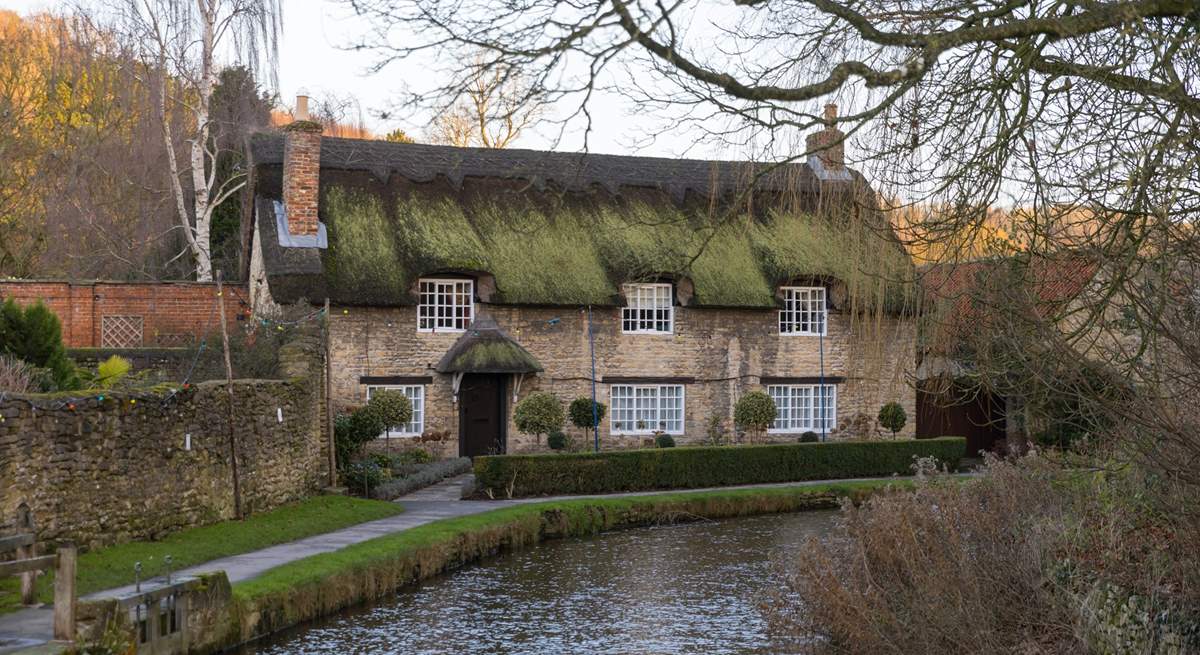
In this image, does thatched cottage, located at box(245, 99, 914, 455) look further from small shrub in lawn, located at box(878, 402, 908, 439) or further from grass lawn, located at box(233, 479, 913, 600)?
grass lawn, located at box(233, 479, 913, 600)

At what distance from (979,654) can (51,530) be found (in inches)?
363

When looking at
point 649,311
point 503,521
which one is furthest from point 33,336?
point 649,311

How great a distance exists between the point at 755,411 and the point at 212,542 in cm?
1444

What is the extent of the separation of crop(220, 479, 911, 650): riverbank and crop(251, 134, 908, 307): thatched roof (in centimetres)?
489

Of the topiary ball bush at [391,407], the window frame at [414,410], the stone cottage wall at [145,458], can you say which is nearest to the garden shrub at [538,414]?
the window frame at [414,410]

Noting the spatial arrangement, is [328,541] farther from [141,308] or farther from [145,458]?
[141,308]

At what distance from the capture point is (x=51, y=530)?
13133 millimetres

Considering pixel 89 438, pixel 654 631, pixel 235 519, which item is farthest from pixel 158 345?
pixel 654 631

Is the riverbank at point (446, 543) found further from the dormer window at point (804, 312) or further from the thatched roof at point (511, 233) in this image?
the dormer window at point (804, 312)

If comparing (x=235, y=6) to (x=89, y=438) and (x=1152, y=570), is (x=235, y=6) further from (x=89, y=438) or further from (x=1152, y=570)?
(x=1152, y=570)

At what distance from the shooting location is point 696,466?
80.2 feet

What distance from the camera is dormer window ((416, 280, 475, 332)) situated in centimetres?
2653

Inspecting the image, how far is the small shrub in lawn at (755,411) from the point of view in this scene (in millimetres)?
27578

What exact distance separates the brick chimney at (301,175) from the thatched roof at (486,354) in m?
3.62
